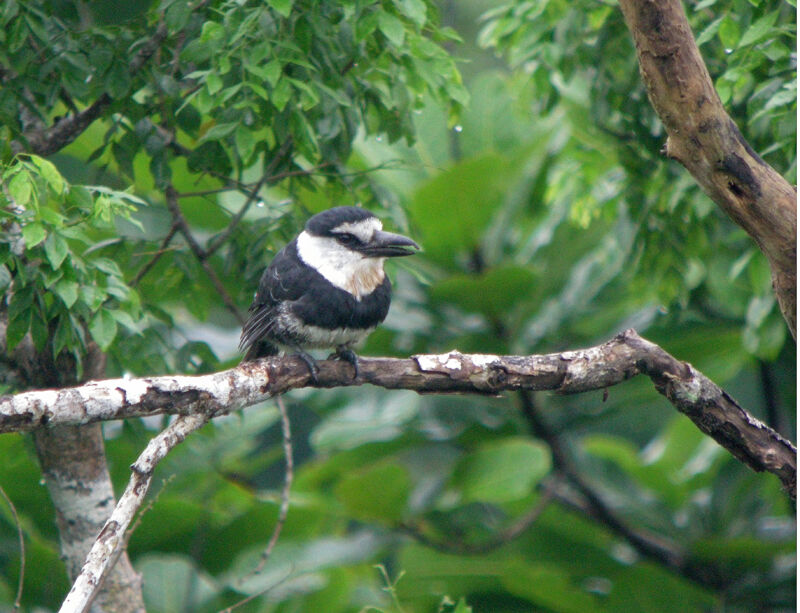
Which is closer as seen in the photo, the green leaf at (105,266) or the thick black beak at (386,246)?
the green leaf at (105,266)

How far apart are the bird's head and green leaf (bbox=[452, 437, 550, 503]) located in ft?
4.61

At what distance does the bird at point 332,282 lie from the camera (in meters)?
2.93

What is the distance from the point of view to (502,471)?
13.6 feet

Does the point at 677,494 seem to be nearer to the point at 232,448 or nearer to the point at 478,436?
the point at 478,436

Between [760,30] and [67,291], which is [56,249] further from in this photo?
[760,30]

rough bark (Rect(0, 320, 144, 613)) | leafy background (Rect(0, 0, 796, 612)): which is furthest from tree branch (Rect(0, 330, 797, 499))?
rough bark (Rect(0, 320, 144, 613))

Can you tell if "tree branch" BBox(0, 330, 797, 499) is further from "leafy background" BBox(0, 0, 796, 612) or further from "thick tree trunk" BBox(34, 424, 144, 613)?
"thick tree trunk" BBox(34, 424, 144, 613)

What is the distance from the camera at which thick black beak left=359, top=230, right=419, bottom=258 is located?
288 cm

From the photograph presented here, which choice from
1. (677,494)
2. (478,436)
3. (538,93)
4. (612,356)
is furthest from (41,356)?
(677,494)

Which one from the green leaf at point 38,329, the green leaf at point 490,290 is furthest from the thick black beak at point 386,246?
the green leaf at point 490,290

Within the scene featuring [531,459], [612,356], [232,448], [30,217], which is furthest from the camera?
[232,448]

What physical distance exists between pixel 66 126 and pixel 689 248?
2189 millimetres

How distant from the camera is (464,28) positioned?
907 cm

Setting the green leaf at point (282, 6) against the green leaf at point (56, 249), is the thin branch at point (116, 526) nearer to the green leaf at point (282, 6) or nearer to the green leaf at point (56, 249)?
the green leaf at point (56, 249)
